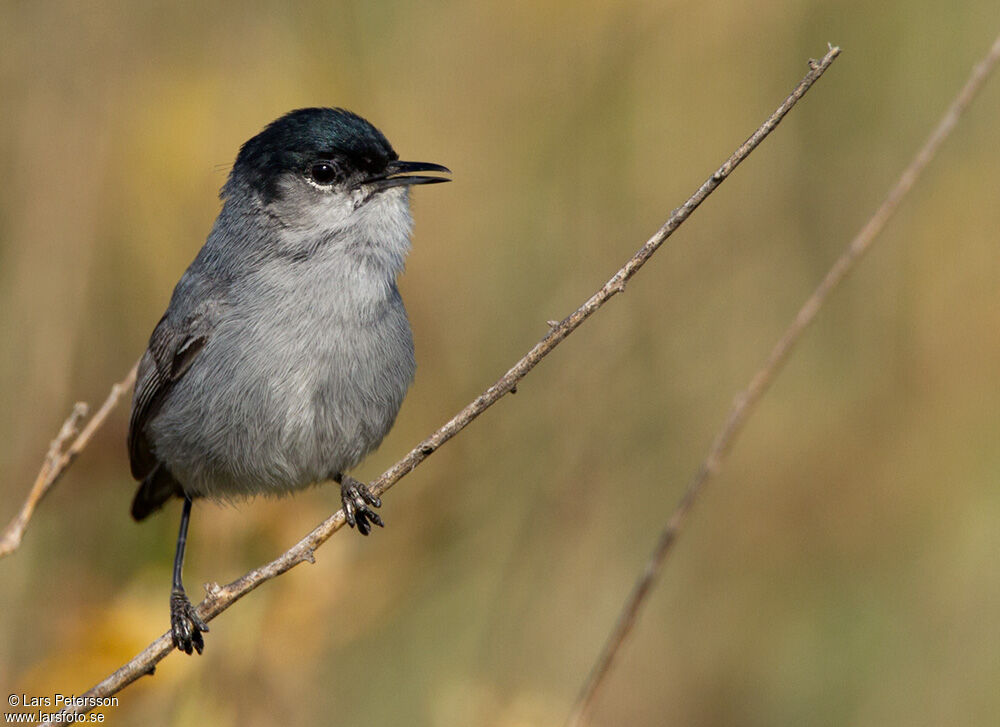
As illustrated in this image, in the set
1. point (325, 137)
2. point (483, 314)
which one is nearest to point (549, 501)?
point (483, 314)

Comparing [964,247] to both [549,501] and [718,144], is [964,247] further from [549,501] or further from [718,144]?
[549,501]

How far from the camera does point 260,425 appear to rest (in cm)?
335

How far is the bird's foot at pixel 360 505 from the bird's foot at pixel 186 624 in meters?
0.57

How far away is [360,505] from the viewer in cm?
344

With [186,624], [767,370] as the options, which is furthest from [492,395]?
[186,624]

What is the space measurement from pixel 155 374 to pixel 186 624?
910 millimetres

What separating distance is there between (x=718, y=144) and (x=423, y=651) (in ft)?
9.09

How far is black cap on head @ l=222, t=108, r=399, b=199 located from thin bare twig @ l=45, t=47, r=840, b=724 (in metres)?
1.32

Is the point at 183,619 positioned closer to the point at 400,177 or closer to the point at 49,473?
the point at 49,473

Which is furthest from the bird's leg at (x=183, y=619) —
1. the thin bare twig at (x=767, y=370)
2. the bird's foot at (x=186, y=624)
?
the thin bare twig at (x=767, y=370)

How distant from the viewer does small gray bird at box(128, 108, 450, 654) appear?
10.9ft

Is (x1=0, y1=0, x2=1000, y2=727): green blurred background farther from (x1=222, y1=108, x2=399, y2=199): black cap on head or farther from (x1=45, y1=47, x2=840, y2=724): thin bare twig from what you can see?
(x1=45, y1=47, x2=840, y2=724): thin bare twig

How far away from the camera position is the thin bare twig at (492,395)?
233 cm

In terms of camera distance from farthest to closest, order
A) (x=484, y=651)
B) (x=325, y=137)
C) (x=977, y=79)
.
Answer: (x=484, y=651) < (x=325, y=137) < (x=977, y=79)
